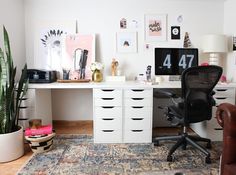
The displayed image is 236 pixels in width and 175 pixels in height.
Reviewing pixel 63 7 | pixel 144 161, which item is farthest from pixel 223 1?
pixel 144 161

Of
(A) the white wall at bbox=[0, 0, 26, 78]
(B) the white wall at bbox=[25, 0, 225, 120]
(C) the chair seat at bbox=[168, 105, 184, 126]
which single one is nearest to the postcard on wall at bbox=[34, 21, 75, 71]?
(B) the white wall at bbox=[25, 0, 225, 120]

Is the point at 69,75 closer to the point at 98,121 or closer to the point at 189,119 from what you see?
the point at 98,121

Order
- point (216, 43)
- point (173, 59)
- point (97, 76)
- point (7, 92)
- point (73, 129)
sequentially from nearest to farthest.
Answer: point (7, 92) < point (216, 43) < point (97, 76) < point (173, 59) < point (73, 129)

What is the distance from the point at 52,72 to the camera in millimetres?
3037

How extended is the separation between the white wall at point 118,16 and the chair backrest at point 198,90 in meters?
1.19

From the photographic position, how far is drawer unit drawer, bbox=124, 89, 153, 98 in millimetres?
2688

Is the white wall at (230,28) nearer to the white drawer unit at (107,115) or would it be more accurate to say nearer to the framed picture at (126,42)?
the framed picture at (126,42)

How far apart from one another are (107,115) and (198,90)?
1.13 meters

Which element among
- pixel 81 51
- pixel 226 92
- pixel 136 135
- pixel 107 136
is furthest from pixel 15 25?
pixel 226 92

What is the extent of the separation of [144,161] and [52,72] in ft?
5.77

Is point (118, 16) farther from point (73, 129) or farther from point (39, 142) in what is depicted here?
point (39, 142)

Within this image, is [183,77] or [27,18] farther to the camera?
[27,18]

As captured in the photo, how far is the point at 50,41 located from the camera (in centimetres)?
326

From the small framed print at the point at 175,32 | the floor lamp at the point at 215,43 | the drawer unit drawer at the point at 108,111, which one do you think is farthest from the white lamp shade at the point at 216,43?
the drawer unit drawer at the point at 108,111
